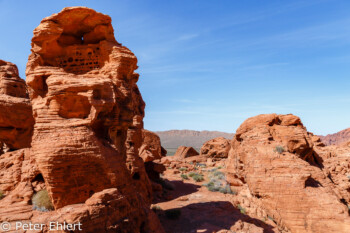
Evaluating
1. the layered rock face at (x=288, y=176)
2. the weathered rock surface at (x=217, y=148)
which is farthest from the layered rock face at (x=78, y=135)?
the weathered rock surface at (x=217, y=148)

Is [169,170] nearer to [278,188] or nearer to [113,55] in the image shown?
[278,188]

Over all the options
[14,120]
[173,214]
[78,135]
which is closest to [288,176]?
[173,214]

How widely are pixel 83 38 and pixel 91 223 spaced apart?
276 inches

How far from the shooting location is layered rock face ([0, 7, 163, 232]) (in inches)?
227

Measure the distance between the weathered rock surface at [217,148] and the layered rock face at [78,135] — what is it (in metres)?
22.5

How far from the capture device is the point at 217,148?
30.2 m

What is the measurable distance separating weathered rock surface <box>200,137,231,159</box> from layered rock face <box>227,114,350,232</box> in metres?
17.7

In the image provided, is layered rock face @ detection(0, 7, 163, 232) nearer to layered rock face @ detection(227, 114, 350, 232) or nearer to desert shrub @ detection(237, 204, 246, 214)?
desert shrub @ detection(237, 204, 246, 214)

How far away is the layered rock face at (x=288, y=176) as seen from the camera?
8609 millimetres

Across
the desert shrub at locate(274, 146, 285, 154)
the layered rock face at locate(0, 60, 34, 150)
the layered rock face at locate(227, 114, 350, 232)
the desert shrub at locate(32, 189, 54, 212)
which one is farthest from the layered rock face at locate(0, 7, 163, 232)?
the layered rock face at locate(0, 60, 34, 150)

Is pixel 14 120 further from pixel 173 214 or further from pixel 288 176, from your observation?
pixel 288 176

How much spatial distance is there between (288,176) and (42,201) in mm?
8462

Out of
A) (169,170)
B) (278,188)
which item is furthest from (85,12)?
(169,170)

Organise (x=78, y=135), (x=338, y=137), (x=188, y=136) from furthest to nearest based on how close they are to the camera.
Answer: (x=188, y=136), (x=338, y=137), (x=78, y=135)
